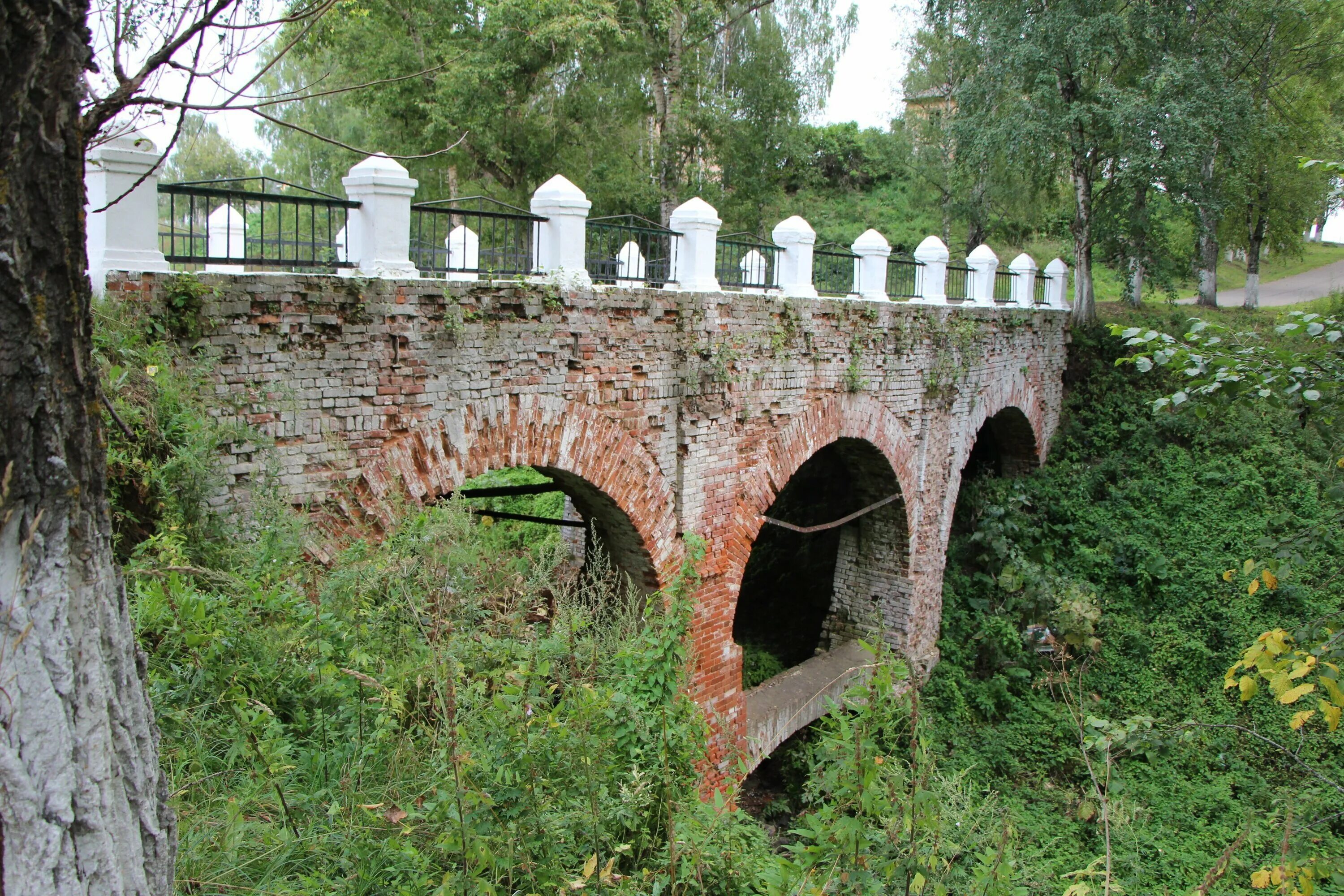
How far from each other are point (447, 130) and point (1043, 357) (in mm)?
10834

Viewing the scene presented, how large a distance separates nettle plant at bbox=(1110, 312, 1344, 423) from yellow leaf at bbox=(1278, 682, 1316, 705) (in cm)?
143

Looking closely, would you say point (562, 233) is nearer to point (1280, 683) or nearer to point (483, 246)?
point (483, 246)

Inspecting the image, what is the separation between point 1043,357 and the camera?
13.9 m

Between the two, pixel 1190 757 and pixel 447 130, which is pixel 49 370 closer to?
pixel 1190 757

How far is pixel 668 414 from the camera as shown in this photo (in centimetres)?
714

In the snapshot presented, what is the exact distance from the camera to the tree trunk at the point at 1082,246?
577 inches

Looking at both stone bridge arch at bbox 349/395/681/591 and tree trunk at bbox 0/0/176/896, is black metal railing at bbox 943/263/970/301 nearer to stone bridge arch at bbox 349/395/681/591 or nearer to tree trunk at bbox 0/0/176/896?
stone bridge arch at bbox 349/395/681/591

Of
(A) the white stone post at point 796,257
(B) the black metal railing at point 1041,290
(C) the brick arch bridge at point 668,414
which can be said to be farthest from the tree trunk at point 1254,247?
(A) the white stone post at point 796,257

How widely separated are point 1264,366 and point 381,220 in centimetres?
455

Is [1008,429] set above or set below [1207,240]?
below

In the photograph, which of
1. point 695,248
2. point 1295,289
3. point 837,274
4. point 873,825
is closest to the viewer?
point 873,825

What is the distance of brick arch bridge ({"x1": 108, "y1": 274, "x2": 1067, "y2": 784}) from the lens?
15.9 ft

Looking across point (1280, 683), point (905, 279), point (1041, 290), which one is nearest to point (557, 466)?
point (1280, 683)

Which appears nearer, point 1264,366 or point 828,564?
point 1264,366
